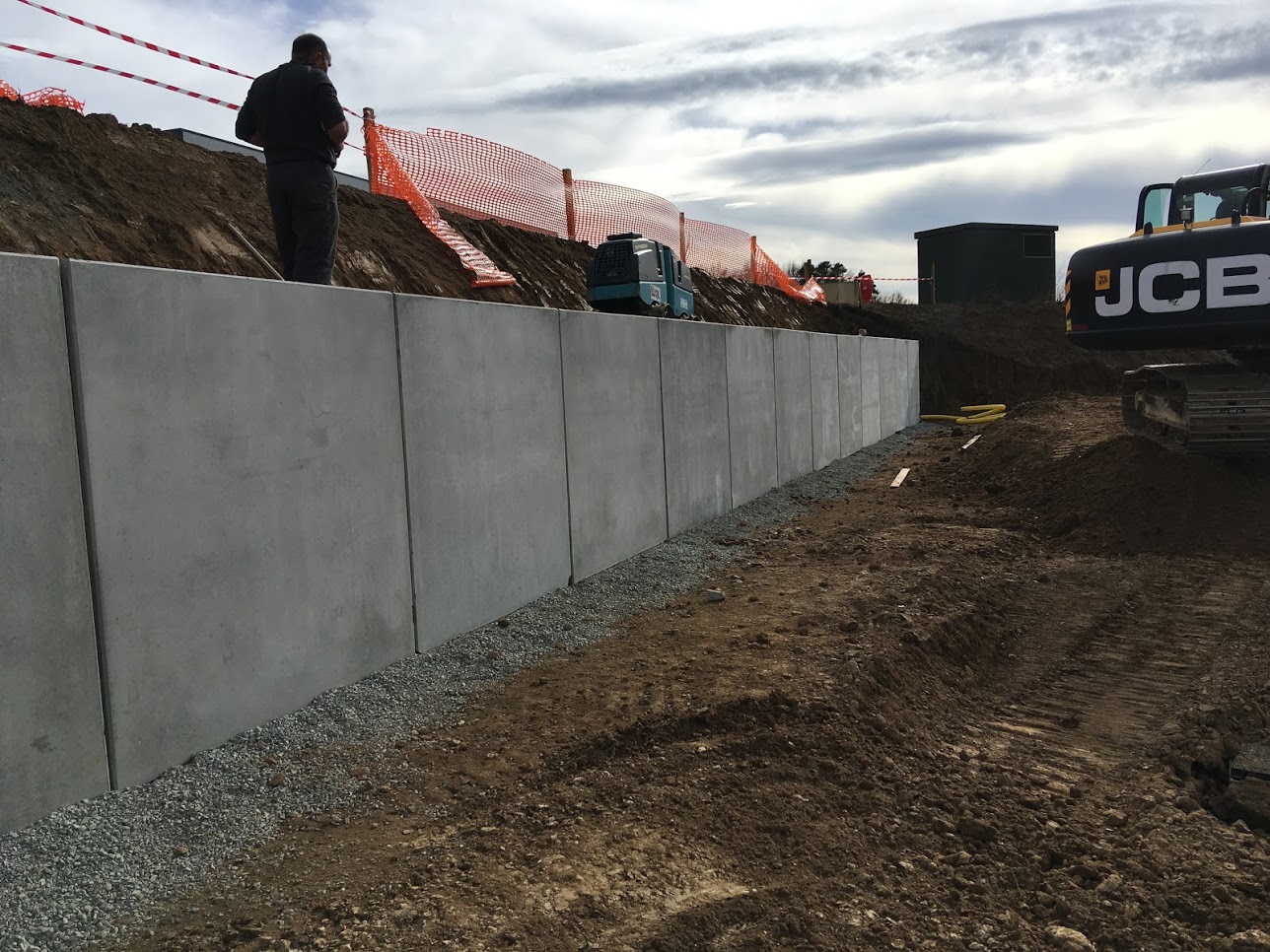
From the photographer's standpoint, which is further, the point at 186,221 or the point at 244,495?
the point at 186,221

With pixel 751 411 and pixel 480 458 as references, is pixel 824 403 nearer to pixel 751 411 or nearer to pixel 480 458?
pixel 751 411

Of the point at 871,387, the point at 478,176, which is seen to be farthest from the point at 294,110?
the point at 871,387

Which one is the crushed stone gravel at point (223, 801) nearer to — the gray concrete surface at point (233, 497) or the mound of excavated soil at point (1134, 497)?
the gray concrete surface at point (233, 497)

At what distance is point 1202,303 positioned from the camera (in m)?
8.21

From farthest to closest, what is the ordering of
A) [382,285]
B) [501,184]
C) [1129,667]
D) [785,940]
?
[501,184] → [382,285] → [1129,667] → [785,940]

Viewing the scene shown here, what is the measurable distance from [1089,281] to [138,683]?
8394 mm

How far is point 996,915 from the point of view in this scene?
9.00 feet

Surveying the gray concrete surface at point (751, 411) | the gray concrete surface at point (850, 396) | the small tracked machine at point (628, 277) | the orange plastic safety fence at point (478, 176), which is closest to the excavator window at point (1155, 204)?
the gray concrete surface at point (751, 411)

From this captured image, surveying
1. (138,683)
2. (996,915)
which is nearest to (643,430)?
(138,683)

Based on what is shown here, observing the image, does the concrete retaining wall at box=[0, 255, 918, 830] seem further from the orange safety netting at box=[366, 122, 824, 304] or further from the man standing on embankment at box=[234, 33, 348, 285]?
the orange safety netting at box=[366, 122, 824, 304]

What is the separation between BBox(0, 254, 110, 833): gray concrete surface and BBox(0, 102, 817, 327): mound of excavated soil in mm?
5659

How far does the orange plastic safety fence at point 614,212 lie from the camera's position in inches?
809

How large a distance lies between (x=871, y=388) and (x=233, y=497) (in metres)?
15.9

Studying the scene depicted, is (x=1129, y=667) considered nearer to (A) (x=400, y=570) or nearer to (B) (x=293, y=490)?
(A) (x=400, y=570)
